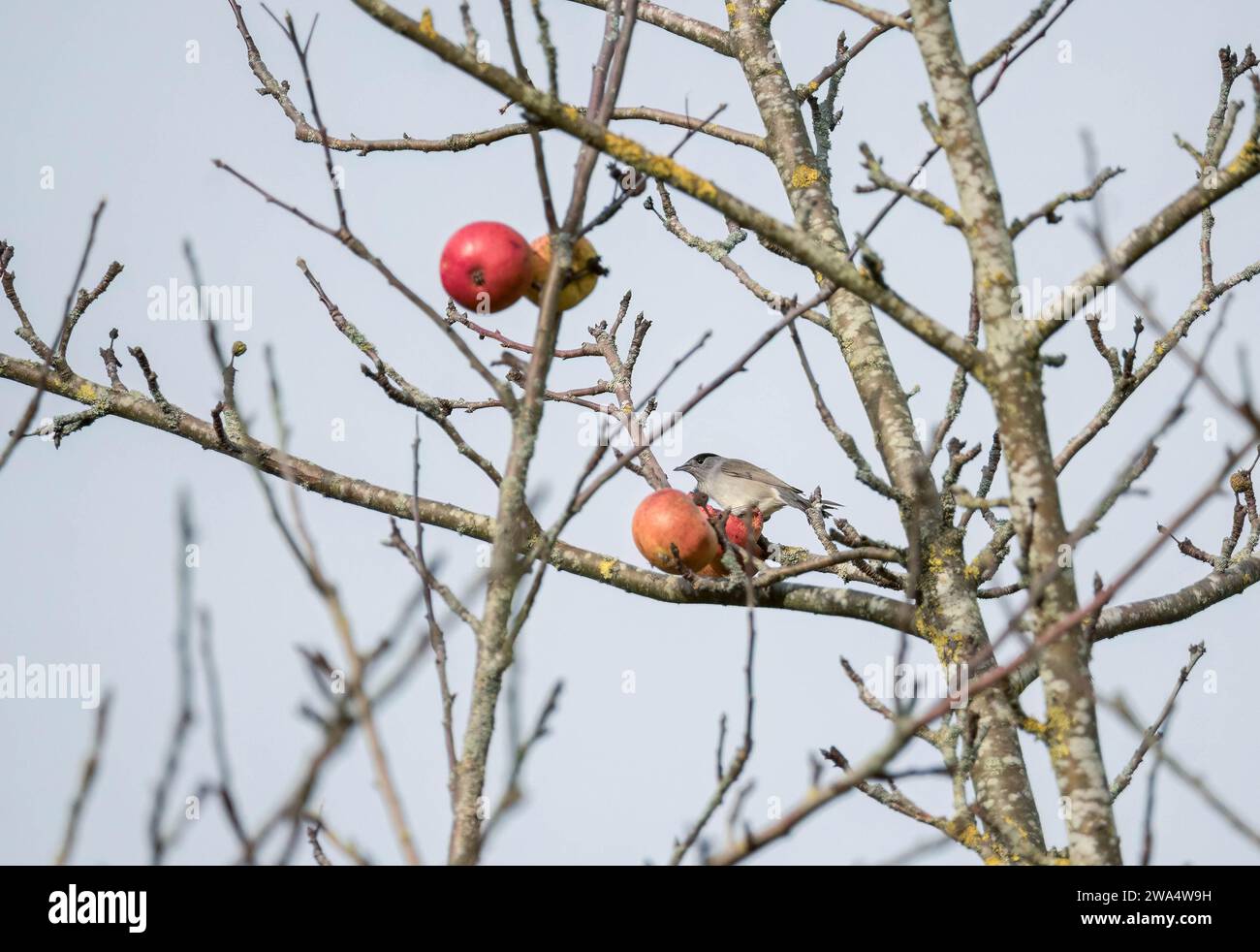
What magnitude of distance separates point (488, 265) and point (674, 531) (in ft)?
4.43

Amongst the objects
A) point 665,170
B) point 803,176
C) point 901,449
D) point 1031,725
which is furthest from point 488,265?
point 803,176

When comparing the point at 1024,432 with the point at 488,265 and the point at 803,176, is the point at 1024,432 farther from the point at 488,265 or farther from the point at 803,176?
the point at 803,176

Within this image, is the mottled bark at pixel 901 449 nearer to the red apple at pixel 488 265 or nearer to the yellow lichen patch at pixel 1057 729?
the yellow lichen patch at pixel 1057 729

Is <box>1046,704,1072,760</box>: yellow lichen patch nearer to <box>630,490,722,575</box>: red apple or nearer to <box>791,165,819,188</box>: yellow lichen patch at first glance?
<box>630,490,722,575</box>: red apple

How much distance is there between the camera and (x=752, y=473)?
7.96 meters

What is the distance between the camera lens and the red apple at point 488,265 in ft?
10.3

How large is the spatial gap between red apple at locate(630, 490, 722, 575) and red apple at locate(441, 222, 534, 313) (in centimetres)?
120

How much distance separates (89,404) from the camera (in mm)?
5086

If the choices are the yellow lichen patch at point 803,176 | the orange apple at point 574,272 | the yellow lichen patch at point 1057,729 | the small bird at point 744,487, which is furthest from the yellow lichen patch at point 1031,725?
the small bird at point 744,487

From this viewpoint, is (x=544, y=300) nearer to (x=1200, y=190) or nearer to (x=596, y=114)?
(x=596, y=114)

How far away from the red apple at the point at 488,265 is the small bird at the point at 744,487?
176 inches
